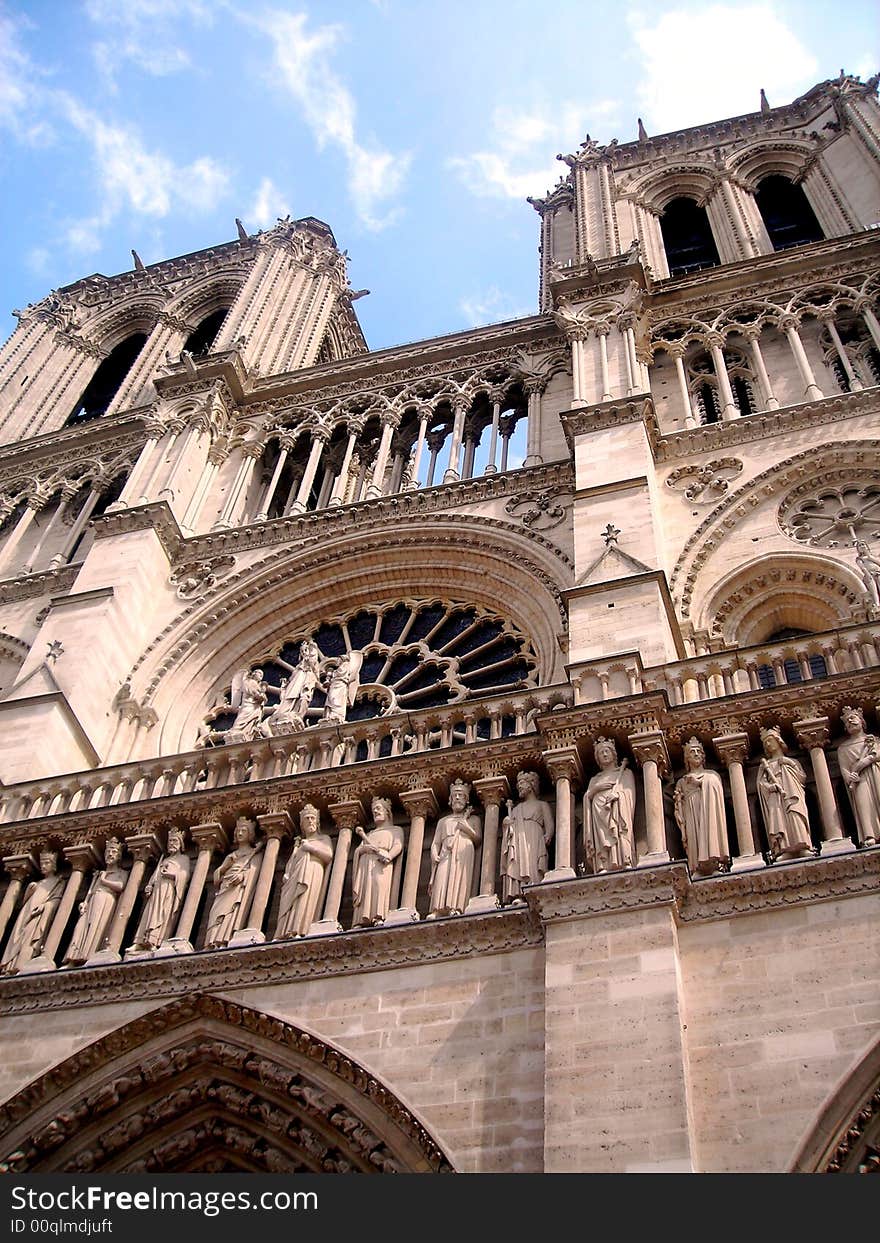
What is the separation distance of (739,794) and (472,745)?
2075mm

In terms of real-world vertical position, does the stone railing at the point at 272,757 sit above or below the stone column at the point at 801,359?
below

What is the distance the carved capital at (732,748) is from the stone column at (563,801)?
3.29 feet

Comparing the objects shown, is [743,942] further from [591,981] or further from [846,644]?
[846,644]

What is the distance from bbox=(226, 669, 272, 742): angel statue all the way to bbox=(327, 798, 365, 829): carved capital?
5.98 ft

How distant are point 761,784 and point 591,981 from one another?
6.19 feet

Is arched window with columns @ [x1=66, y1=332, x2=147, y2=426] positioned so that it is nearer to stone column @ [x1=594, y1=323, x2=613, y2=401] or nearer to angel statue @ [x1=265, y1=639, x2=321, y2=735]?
stone column @ [x1=594, y1=323, x2=613, y2=401]

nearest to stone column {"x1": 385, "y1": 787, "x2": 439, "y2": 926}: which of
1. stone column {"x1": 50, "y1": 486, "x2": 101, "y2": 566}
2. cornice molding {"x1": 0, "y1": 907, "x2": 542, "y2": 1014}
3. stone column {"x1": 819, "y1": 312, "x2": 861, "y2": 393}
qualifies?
cornice molding {"x1": 0, "y1": 907, "x2": 542, "y2": 1014}

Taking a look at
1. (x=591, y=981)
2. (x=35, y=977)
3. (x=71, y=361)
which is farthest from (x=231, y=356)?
(x=591, y=981)

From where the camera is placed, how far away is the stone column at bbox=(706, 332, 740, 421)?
15398 mm

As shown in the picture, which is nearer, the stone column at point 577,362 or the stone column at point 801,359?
the stone column at point 801,359

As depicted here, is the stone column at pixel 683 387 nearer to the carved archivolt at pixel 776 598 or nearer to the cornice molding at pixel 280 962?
the carved archivolt at pixel 776 598

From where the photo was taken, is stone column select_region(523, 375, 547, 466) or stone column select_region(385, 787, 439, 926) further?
stone column select_region(523, 375, 547, 466)

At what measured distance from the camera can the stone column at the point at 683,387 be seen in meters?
15.7

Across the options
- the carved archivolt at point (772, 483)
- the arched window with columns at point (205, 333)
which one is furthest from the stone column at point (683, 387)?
the arched window with columns at point (205, 333)
